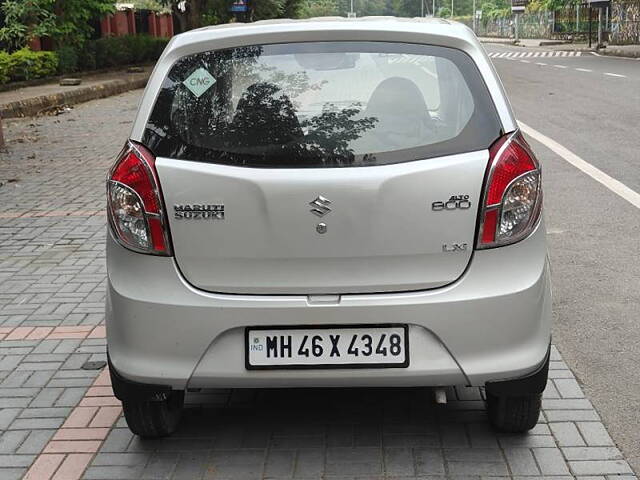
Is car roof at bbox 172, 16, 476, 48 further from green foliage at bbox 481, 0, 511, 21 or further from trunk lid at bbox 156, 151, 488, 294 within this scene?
green foliage at bbox 481, 0, 511, 21

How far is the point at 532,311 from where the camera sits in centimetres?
349

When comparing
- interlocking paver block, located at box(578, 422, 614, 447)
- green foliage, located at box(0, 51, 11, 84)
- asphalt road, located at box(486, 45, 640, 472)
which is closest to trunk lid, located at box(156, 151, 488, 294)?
interlocking paver block, located at box(578, 422, 614, 447)

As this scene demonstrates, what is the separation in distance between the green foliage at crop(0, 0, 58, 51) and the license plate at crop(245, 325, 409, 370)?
23.7 metres

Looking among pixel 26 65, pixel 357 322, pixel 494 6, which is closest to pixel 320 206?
pixel 357 322

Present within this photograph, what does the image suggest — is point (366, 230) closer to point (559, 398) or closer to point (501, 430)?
point (501, 430)

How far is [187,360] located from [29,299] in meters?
3.04

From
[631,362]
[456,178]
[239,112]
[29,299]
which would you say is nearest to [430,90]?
[456,178]

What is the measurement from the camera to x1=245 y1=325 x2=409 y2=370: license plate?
11.3 feet

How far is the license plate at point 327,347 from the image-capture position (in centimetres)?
343

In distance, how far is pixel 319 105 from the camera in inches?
142

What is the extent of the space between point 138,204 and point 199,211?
24cm

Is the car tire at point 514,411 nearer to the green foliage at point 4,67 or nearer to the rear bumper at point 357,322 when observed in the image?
the rear bumper at point 357,322

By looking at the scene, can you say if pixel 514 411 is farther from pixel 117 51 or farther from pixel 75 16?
pixel 117 51

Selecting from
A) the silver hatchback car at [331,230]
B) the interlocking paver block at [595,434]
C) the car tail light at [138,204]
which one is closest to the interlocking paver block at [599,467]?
the interlocking paver block at [595,434]
